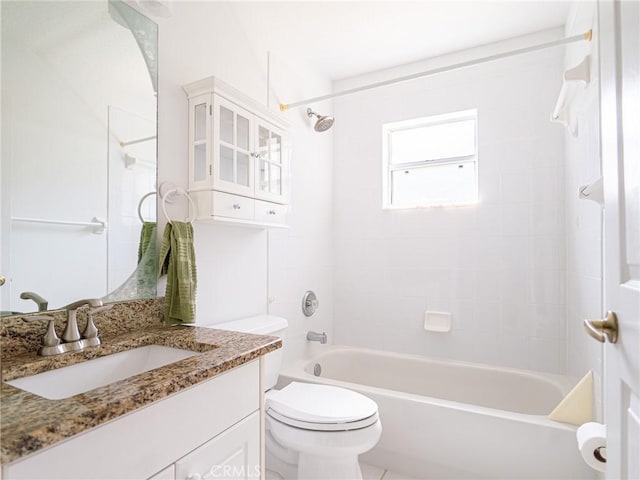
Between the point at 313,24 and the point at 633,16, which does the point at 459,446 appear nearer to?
the point at 633,16

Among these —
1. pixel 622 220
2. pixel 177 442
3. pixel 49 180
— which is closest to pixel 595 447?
pixel 622 220

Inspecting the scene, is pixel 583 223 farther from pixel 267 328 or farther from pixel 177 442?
pixel 177 442

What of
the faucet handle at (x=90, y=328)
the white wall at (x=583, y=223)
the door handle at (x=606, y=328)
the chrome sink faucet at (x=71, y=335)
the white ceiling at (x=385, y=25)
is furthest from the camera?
the white ceiling at (x=385, y=25)

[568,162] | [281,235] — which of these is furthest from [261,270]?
[568,162]

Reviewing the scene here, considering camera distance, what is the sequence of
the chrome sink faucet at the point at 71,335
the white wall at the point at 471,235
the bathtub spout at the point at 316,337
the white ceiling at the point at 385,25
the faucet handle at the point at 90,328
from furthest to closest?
1. the bathtub spout at the point at 316,337
2. the white wall at the point at 471,235
3. the white ceiling at the point at 385,25
4. the faucet handle at the point at 90,328
5. the chrome sink faucet at the point at 71,335

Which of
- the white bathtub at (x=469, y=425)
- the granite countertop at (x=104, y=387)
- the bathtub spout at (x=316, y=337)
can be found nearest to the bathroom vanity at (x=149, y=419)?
the granite countertop at (x=104, y=387)

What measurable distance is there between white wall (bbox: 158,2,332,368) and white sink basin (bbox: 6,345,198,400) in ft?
1.06

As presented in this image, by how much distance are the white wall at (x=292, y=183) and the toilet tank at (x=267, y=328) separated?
2.8 inches

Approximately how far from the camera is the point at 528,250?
2.27m

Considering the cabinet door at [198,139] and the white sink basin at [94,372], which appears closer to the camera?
the white sink basin at [94,372]

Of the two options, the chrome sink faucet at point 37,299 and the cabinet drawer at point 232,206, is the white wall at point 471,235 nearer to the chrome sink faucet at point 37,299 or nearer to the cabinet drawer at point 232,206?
the cabinet drawer at point 232,206

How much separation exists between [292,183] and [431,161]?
43.1 inches

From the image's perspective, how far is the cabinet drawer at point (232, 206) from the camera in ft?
4.99

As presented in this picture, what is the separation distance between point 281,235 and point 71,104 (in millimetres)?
1320
